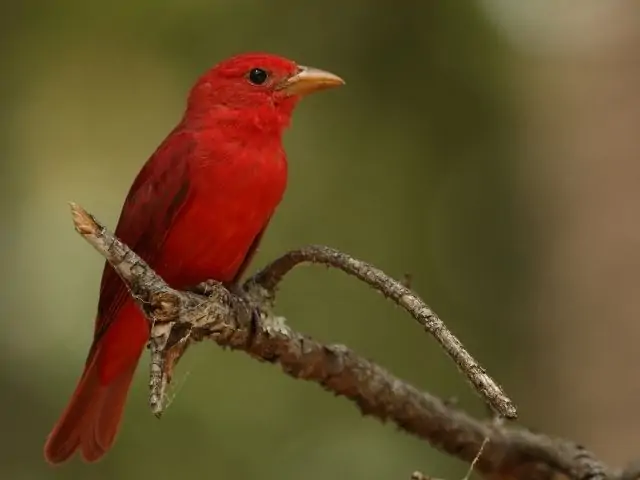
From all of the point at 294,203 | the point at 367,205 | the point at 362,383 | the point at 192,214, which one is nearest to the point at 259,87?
the point at 192,214

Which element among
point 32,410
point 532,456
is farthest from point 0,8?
point 532,456

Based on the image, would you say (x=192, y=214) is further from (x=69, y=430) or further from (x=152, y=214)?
(x=69, y=430)

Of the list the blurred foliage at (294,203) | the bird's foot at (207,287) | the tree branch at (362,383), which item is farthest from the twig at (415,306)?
the blurred foliage at (294,203)

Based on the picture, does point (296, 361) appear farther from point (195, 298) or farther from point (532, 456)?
point (532, 456)

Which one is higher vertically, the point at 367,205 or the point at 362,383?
the point at 367,205

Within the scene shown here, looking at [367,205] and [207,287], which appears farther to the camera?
[367,205]

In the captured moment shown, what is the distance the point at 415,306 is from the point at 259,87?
104 cm

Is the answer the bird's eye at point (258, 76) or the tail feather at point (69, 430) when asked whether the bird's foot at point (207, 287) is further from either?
the bird's eye at point (258, 76)

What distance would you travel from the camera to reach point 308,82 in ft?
7.30

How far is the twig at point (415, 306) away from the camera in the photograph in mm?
1224

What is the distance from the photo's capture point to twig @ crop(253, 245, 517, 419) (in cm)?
122

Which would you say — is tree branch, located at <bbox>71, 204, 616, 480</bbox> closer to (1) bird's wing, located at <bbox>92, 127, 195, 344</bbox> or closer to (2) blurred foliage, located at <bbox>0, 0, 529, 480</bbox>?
(1) bird's wing, located at <bbox>92, 127, 195, 344</bbox>

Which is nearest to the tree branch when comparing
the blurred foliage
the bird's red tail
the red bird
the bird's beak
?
Result: the red bird

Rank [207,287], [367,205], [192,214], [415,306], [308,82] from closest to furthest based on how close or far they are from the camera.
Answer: [415,306], [207,287], [192,214], [308,82], [367,205]
